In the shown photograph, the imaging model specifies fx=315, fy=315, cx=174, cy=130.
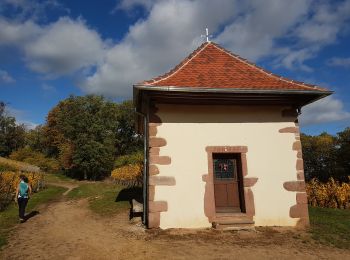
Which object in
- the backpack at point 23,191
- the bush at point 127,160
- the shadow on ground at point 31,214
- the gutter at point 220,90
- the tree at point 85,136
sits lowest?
the shadow on ground at point 31,214

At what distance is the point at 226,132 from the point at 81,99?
37652 millimetres

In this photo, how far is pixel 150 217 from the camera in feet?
27.7

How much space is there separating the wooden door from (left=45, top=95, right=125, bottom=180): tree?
2768cm

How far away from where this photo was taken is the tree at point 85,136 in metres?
35.6

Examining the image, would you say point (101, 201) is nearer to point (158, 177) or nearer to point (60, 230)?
point (60, 230)

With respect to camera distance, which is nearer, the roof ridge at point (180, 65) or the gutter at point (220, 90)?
the gutter at point (220, 90)

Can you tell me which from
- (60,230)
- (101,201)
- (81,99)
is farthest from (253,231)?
(81,99)

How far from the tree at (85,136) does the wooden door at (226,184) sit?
2768cm

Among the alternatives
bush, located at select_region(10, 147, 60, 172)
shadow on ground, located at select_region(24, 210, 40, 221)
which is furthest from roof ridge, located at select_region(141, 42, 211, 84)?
bush, located at select_region(10, 147, 60, 172)

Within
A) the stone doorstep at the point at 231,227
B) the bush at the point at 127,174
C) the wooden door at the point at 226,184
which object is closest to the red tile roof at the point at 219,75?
the wooden door at the point at 226,184

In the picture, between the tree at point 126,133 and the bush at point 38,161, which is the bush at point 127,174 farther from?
the tree at point 126,133

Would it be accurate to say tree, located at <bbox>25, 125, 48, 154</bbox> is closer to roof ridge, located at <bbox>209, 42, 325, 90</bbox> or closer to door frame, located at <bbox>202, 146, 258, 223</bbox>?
roof ridge, located at <bbox>209, 42, 325, 90</bbox>

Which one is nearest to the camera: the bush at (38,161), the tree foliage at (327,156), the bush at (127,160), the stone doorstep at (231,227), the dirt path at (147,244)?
the dirt path at (147,244)

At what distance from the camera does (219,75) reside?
9.64m
